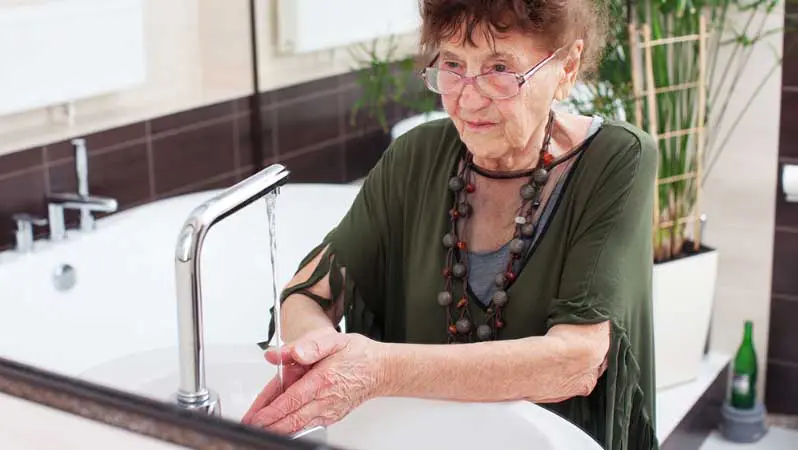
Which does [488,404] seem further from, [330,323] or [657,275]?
[657,275]

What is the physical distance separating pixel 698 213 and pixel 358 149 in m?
0.70

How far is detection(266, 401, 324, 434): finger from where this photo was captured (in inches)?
38.2

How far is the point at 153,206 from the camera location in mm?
2096

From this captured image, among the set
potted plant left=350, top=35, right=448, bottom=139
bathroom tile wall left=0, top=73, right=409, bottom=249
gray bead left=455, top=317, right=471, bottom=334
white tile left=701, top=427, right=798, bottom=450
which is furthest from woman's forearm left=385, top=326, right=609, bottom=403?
white tile left=701, top=427, right=798, bottom=450

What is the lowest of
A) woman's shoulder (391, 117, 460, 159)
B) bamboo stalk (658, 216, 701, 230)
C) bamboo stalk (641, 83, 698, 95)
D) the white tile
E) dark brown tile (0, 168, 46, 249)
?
the white tile

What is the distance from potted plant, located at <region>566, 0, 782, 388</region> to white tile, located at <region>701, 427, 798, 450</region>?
17 cm

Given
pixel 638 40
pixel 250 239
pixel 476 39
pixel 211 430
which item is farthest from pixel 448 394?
pixel 638 40

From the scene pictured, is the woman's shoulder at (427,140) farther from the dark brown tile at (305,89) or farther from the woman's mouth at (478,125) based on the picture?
the dark brown tile at (305,89)

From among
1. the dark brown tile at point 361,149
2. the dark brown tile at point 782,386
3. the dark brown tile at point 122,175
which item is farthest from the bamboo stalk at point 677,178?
the dark brown tile at point 122,175

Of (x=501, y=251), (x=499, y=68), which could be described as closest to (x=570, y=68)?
(x=499, y=68)

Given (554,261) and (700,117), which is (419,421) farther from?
(700,117)

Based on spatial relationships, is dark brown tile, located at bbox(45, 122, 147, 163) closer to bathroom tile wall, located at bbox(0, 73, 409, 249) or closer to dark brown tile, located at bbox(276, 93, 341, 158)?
bathroom tile wall, located at bbox(0, 73, 409, 249)

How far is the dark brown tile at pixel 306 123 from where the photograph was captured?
219 centimetres

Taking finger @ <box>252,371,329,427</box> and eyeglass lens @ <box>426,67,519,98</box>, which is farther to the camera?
eyeglass lens @ <box>426,67,519,98</box>
